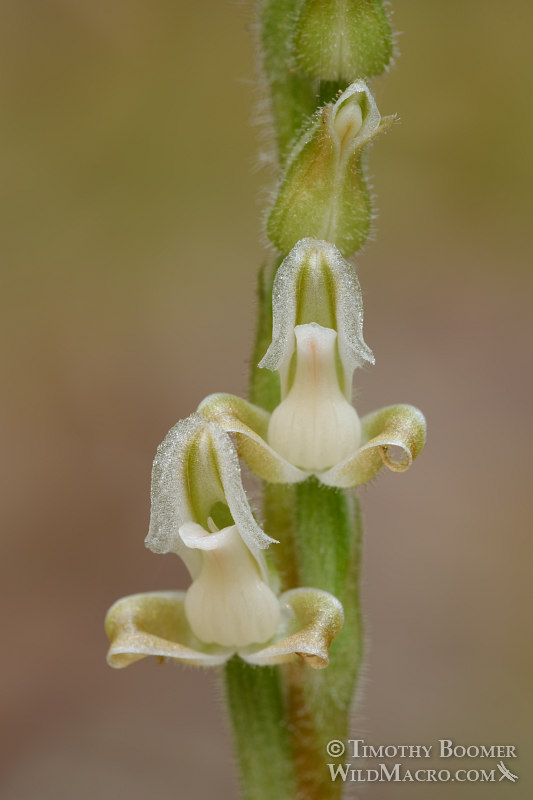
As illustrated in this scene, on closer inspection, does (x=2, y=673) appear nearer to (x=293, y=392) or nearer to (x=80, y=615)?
(x=80, y=615)

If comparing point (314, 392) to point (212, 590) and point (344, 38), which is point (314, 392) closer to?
point (212, 590)

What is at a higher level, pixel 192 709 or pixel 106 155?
pixel 106 155

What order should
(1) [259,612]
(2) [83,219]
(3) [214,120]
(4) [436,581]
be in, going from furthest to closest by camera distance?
(3) [214,120] → (2) [83,219] → (4) [436,581] → (1) [259,612]

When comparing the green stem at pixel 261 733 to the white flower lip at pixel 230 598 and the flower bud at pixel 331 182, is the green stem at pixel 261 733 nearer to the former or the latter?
the white flower lip at pixel 230 598

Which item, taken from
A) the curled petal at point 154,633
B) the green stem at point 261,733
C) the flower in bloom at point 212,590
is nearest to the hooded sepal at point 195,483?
the flower in bloom at point 212,590

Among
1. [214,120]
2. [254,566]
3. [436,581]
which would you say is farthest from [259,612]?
[214,120]

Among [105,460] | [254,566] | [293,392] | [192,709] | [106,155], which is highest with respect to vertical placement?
[106,155]
